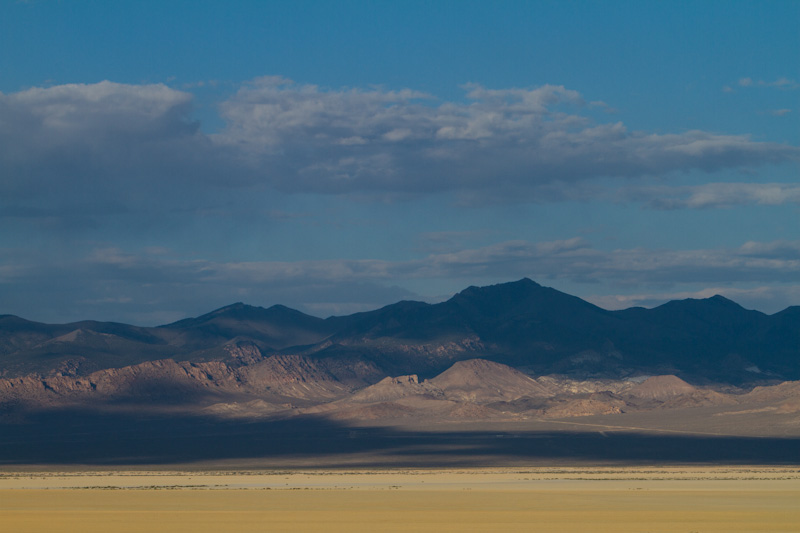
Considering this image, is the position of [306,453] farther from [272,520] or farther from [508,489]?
[272,520]

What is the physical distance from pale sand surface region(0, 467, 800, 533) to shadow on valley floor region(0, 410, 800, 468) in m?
19.9

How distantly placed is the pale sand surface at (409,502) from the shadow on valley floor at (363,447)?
19912mm

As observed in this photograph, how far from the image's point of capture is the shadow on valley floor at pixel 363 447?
107 m

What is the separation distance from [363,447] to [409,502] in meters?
71.2

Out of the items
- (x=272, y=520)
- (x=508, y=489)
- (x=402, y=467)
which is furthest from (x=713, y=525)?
(x=402, y=467)

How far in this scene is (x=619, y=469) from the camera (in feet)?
301

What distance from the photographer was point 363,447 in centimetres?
12662

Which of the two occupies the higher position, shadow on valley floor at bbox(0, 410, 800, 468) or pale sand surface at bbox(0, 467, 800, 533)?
pale sand surface at bbox(0, 467, 800, 533)

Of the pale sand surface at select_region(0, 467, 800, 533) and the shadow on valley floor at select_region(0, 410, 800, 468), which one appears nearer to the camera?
the pale sand surface at select_region(0, 467, 800, 533)

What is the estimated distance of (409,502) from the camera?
184ft

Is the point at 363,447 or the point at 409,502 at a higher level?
the point at 409,502

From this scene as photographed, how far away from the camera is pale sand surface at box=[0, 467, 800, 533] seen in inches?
1762

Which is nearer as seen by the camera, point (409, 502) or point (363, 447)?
point (409, 502)

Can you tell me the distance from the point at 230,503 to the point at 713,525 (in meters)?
24.5
